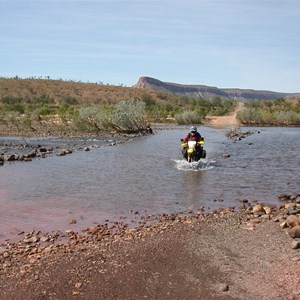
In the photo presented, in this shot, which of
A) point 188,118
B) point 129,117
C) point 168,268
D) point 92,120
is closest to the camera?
point 168,268

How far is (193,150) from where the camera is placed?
19.8 meters

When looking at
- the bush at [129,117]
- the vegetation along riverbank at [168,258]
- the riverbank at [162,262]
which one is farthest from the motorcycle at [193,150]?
the bush at [129,117]

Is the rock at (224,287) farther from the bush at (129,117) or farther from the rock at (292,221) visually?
the bush at (129,117)

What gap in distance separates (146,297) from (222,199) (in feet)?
23.6

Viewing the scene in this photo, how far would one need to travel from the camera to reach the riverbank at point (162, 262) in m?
6.78

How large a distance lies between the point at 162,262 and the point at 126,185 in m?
8.32

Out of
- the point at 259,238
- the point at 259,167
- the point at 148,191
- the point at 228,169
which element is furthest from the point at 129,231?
the point at 259,167

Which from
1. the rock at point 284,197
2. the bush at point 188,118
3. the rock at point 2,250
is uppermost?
the bush at point 188,118

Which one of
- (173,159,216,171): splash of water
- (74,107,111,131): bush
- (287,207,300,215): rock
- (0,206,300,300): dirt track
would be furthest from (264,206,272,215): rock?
(74,107,111,131): bush

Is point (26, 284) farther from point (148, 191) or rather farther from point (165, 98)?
point (165, 98)

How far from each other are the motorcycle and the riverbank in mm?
9426

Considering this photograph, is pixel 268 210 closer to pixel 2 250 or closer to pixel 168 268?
pixel 168 268

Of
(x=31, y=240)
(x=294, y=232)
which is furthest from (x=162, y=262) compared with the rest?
(x=31, y=240)

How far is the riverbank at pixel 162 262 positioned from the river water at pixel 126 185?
1.66m
